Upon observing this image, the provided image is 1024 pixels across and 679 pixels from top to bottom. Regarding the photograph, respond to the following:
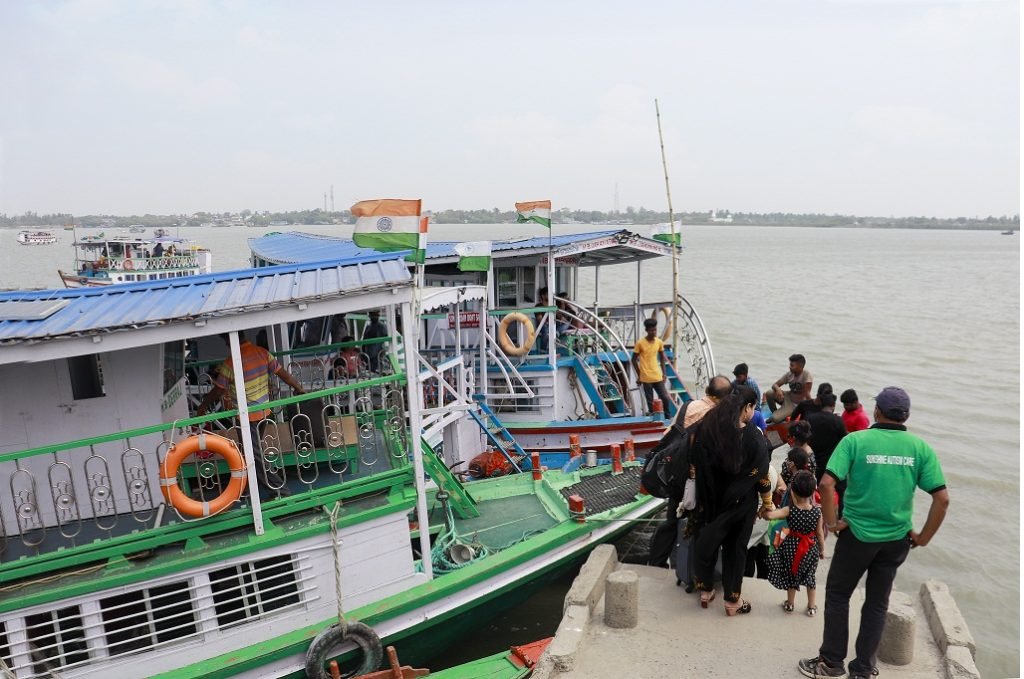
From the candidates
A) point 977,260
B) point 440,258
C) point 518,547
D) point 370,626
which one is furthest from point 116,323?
point 977,260

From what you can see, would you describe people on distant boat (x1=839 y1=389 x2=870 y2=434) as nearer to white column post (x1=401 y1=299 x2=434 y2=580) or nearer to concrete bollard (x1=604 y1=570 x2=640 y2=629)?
concrete bollard (x1=604 y1=570 x2=640 y2=629)

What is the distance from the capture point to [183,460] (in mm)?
5133

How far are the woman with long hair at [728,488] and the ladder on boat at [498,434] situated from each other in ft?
17.0

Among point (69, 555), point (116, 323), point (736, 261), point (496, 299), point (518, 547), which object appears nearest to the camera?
point (116, 323)

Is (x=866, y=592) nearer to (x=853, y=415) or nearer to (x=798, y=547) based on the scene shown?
(x=798, y=547)

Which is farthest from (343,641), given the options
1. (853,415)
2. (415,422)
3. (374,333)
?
(374,333)

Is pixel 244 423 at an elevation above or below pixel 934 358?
above

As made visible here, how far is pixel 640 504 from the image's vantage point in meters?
8.24

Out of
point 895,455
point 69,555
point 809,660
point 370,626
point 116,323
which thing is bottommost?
point 370,626

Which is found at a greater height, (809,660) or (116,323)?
(116,323)

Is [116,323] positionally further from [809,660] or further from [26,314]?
[809,660]

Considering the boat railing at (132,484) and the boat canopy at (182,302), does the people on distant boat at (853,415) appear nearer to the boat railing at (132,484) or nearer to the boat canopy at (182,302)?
the boat railing at (132,484)

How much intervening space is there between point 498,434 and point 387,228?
4.73 metres

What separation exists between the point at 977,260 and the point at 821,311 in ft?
170
